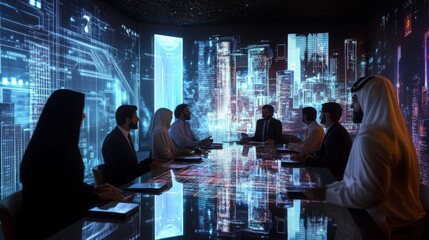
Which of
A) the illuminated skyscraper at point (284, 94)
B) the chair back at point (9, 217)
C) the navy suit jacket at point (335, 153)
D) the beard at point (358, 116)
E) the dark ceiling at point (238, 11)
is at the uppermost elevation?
the dark ceiling at point (238, 11)

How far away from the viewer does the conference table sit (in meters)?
1.33

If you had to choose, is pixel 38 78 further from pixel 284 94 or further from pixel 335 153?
pixel 284 94

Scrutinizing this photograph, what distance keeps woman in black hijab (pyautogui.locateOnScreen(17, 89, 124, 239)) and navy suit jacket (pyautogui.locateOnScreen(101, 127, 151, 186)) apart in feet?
3.01

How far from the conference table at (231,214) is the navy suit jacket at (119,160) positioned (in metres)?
0.54

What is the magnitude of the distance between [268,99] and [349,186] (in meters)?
5.46

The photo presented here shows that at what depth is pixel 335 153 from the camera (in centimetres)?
316

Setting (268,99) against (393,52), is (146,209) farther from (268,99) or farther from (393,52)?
(268,99)

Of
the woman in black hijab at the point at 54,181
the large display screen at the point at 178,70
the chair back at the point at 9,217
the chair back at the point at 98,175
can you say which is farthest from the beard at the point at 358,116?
the chair back at the point at 9,217

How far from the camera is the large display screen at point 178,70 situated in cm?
364

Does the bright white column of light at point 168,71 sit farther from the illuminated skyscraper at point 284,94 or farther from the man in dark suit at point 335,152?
the man in dark suit at point 335,152

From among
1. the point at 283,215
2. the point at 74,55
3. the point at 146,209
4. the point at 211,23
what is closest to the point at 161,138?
the point at 74,55

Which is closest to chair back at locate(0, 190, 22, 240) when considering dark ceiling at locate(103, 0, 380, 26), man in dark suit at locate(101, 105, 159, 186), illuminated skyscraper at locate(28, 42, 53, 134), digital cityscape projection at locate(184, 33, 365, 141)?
man in dark suit at locate(101, 105, 159, 186)

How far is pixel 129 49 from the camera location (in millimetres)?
6645

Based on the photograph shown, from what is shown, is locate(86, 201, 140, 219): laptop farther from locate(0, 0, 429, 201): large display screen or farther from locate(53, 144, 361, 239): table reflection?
locate(0, 0, 429, 201): large display screen
